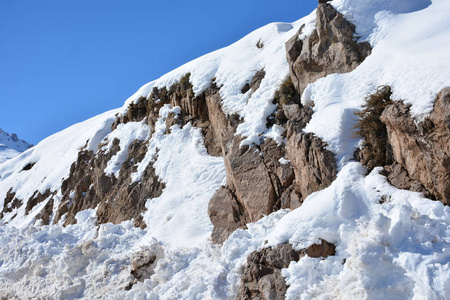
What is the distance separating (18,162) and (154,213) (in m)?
22.8

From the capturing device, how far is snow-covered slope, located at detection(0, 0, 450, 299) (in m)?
6.84

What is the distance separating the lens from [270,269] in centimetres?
812

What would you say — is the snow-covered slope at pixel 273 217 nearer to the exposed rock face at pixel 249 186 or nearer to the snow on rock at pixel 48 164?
the exposed rock face at pixel 249 186

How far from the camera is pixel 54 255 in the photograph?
608 inches

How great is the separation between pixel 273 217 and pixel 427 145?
3856 millimetres

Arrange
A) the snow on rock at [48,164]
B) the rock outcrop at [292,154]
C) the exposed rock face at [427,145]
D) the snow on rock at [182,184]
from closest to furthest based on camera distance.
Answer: the exposed rock face at [427,145] < the rock outcrop at [292,154] < the snow on rock at [182,184] < the snow on rock at [48,164]

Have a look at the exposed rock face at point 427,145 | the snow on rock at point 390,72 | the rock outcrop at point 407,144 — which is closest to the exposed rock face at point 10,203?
the snow on rock at point 390,72

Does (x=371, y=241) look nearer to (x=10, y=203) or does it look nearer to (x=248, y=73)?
(x=248, y=73)

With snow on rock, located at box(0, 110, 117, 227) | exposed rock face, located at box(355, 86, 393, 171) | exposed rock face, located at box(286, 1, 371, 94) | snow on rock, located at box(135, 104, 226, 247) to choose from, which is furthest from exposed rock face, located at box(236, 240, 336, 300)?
snow on rock, located at box(0, 110, 117, 227)

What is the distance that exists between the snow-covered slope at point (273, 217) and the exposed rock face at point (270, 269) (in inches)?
6.7

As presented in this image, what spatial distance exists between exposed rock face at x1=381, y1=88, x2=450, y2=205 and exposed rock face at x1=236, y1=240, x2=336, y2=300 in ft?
7.04

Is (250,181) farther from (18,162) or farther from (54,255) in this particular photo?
(18,162)

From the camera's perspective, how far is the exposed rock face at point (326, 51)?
1198 centimetres

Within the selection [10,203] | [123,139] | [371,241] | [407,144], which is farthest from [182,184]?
[10,203]
